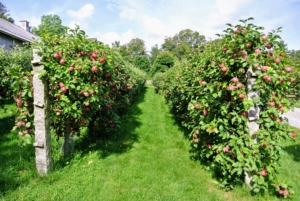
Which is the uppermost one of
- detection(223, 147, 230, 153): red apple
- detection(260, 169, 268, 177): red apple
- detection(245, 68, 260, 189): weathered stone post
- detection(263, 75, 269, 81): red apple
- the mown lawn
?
detection(263, 75, 269, 81): red apple

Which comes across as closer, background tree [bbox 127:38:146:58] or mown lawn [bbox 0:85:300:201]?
mown lawn [bbox 0:85:300:201]

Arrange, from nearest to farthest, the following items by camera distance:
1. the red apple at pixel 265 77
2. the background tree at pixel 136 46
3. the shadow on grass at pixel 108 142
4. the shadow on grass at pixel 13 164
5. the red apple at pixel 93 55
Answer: the red apple at pixel 265 77 < the shadow on grass at pixel 13 164 < the red apple at pixel 93 55 < the shadow on grass at pixel 108 142 < the background tree at pixel 136 46

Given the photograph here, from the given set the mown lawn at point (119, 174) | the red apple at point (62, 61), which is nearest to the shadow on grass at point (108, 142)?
the mown lawn at point (119, 174)

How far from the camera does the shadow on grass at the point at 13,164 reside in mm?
2686

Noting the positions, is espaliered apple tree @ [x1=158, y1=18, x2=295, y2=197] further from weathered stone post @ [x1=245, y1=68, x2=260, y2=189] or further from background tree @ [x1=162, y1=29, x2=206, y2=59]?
background tree @ [x1=162, y1=29, x2=206, y2=59]

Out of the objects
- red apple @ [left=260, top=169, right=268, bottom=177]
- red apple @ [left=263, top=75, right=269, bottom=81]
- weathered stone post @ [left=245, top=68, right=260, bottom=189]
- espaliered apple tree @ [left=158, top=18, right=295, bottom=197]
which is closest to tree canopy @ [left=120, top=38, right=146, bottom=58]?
espaliered apple tree @ [left=158, top=18, right=295, bottom=197]

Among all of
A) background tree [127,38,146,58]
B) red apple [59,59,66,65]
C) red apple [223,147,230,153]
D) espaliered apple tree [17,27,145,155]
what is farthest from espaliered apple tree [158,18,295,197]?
background tree [127,38,146,58]

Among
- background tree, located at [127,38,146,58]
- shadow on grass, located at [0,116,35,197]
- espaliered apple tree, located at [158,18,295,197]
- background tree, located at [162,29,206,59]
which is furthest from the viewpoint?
background tree, located at [127,38,146,58]

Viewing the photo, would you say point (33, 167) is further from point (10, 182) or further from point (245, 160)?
point (245, 160)

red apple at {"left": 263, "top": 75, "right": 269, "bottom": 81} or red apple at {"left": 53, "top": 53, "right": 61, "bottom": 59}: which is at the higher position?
red apple at {"left": 53, "top": 53, "right": 61, "bottom": 59}

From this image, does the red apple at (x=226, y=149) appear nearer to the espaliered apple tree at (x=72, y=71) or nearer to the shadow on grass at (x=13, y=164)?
the espaliered apple tree at (x=72, y=71)

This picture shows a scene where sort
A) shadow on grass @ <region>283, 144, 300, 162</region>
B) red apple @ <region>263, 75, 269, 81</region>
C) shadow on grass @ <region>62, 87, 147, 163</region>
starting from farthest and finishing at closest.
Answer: shadow on grass @ <region>283, 144, 300, 162</region>
shadow on grass @ <region>62, 87, 147, 163</region>
red apple @ <region>263, 75, 269, 81</region>

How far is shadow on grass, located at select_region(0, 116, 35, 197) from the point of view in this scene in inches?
106

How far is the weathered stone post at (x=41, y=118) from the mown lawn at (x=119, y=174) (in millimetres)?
200
